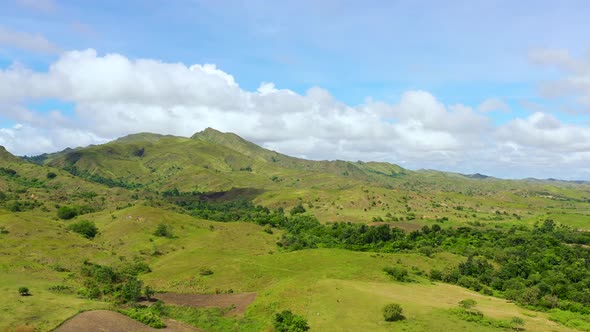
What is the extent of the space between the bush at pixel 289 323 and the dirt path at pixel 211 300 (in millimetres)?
15575

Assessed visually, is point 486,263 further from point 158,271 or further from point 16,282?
point 16,282

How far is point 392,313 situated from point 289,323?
60.2ft

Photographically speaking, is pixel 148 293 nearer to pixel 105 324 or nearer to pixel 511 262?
pixel 105 324

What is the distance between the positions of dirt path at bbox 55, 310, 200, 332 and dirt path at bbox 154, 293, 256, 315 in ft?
53.4

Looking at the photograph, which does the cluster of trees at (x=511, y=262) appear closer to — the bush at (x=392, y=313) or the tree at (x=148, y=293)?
the bush at (x=392, y=313)

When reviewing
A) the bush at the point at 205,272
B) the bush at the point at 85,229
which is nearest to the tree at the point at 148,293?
the bush at the point at 205,272

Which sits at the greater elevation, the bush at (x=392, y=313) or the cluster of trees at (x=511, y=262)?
the bush at (x=392, y=313)

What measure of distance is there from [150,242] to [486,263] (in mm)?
122402

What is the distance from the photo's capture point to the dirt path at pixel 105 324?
6412 cm

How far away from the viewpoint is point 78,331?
2464 inches

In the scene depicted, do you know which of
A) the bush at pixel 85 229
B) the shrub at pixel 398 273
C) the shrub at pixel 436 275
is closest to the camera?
the shrub at pixel 398 273

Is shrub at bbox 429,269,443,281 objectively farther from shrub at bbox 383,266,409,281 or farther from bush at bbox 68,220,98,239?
bush at bbox 68,220,98,239

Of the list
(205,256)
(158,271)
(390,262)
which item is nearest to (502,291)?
(390,262)

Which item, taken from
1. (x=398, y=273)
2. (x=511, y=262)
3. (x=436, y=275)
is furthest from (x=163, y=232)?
(x=511, y=262)
